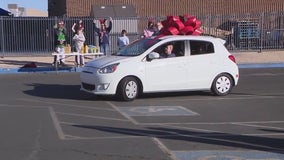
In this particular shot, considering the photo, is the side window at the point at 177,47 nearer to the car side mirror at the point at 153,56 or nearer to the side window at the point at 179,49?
the side window at the point at 179,49

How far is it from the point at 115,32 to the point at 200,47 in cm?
1853

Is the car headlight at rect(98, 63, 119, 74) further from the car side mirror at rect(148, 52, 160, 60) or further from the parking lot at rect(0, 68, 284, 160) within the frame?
the car side mirror at rect(148, 52, 160, 60)

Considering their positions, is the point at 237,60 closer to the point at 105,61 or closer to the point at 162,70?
the point at 162,70

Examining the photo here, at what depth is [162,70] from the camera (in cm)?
1424

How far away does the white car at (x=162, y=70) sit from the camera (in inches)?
542

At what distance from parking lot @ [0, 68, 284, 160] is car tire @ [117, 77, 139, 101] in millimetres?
200

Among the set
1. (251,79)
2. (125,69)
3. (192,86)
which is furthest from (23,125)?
(251,79)

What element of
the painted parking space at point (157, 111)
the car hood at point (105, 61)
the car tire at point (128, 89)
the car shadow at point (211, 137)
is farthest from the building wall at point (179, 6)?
the car shadow at point (211, 137)

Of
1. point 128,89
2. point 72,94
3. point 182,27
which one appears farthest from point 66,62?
point 128,89

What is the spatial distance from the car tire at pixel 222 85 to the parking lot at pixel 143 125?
25cm

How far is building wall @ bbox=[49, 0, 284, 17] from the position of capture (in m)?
46.2

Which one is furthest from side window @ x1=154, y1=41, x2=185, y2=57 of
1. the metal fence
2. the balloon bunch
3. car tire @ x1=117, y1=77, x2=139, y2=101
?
the metal fence

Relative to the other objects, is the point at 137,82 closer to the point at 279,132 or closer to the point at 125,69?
the point at 125,69

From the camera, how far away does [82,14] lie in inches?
1821
